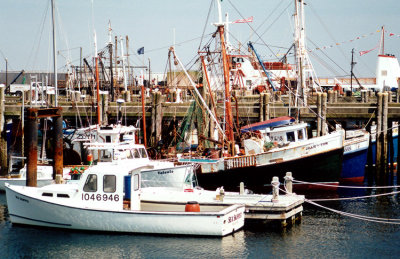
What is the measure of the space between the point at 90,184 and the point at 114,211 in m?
1.43

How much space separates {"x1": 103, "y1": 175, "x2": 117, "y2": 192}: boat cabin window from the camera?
23375 millimetres

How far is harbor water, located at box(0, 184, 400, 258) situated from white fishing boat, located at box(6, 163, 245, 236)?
1.19ft

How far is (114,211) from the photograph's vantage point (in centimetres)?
2322

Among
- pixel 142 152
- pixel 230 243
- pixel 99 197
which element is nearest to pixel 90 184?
pixel 99 197

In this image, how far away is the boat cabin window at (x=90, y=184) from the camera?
2347 centimetres

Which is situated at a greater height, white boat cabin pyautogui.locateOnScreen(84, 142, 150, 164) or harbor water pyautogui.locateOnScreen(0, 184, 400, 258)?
white boat cabin pyautogui.locateOnScreen(84, 142, 150, 164)

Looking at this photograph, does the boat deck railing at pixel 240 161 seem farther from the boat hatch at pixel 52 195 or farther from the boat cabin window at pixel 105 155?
the boat hatch at pixel 52 195

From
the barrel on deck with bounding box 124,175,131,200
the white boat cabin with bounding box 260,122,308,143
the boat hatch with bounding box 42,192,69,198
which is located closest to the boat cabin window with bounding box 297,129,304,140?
the white boat cabin with bounding box 260,122,308,143

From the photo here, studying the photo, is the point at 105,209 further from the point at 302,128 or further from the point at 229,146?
the point at 302,128

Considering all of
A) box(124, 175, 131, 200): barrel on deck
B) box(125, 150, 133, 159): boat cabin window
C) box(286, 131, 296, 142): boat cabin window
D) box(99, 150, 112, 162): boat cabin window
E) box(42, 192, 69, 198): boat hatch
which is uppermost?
box(286, 131, 296, 142): boat cabin window

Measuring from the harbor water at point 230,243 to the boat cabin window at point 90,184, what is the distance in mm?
1772

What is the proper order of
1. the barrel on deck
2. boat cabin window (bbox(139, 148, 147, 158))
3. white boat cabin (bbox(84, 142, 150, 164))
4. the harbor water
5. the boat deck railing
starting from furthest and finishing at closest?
the boat deck railing
boat cabin window (bbox(139, 148, 147, 158))
white boat cabin (bbox(84, 142, 150, 164))
the barrel on deck
the harbor water

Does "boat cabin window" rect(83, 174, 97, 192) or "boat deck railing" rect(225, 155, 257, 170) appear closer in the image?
"boat cabin window" rect(83, 174, 97, 192)

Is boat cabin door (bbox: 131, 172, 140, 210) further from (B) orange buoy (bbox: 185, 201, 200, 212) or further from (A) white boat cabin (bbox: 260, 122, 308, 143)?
(A) white boat cabin (bbox: 260, 122, 308, 143)
